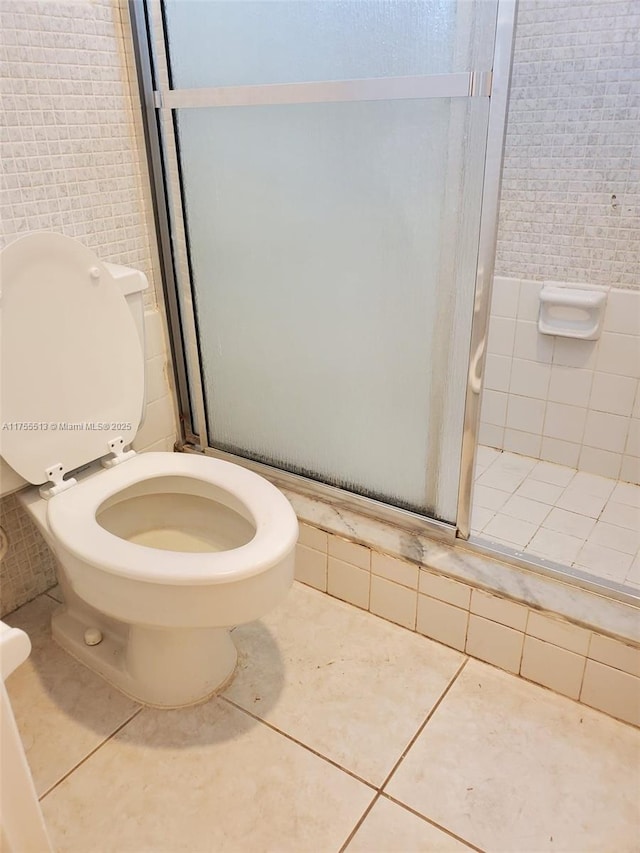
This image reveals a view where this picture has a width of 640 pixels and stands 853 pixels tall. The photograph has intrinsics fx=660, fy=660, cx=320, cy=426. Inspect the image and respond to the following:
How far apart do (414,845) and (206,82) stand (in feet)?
5.09

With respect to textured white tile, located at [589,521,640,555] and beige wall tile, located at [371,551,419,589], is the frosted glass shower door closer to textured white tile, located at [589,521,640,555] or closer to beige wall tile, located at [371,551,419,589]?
beige wall tile, located at [371,551,419,589]

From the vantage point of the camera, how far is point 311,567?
1.64 m

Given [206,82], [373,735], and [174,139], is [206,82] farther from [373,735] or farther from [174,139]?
[373,735]

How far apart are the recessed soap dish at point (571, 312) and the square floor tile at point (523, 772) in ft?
3.20

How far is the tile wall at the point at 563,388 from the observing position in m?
1.81

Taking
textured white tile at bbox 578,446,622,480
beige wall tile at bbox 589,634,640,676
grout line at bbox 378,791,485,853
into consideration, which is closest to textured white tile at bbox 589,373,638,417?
textured white tile at bbox 578,446,622,480

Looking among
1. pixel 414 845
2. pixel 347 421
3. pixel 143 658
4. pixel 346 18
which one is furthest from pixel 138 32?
pixel 414 845

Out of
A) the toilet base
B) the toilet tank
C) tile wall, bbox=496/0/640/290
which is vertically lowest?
the toilet base

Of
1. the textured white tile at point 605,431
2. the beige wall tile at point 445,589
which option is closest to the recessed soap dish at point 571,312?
the textured white tile at point 605,431

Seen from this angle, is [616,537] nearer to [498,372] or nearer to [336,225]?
[498,372]

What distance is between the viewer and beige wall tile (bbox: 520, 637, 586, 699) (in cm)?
129

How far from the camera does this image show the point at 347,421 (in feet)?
5.06

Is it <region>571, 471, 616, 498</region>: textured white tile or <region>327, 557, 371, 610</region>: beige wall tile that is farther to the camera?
<region>571, 471, 616, 498</region>: textured white tile

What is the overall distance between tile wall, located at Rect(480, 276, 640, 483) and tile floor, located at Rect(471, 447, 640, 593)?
59 millimetres
